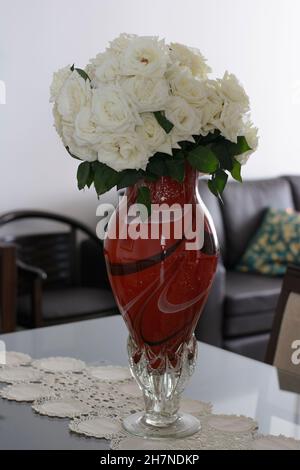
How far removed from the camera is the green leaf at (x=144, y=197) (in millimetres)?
1264

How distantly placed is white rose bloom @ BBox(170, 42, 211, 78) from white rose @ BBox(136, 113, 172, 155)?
0.11m

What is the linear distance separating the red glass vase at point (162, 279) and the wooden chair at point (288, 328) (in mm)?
541

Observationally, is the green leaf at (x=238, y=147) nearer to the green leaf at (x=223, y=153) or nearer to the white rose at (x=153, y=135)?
the green leaf at (x=223, y=153)

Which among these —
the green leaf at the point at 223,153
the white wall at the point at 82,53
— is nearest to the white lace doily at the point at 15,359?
the green leaf at the point at 223,153

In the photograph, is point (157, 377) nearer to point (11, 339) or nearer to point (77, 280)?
point (11, 339)

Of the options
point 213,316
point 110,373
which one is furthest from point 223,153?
point 213,316

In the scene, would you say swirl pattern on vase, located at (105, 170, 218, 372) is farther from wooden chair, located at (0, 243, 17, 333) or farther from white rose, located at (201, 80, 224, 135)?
wooden chair, located at (0, 243, 17, 333)

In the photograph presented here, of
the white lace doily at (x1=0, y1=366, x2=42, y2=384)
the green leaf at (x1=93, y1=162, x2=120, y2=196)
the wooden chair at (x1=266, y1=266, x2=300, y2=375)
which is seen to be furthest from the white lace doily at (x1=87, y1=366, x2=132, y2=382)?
the green leaf at (x1=93, y1=162, x2=120, y2=196)

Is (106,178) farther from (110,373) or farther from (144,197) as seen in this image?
(110,373)

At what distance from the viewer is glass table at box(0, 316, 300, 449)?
51.0 inches

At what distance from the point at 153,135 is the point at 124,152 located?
51mm

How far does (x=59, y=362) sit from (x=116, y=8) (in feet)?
8.94
